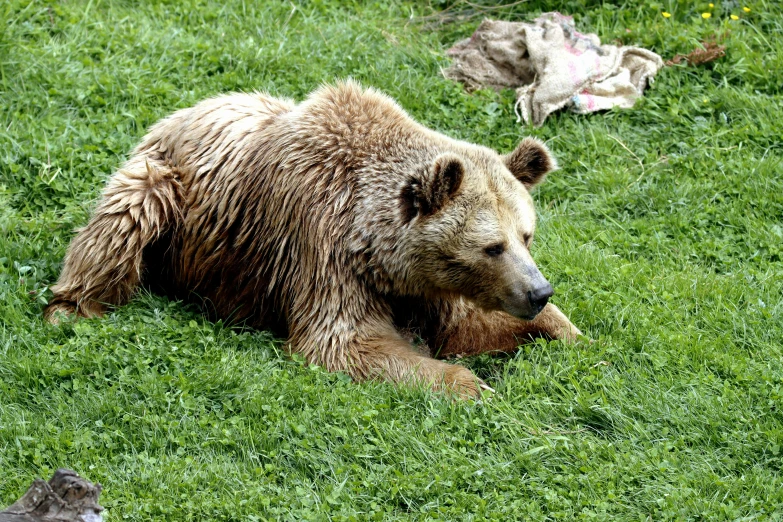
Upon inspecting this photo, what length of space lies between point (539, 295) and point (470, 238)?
0.55 m

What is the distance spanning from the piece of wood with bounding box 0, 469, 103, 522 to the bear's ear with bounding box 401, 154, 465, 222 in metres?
2.97

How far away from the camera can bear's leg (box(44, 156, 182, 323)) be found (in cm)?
683

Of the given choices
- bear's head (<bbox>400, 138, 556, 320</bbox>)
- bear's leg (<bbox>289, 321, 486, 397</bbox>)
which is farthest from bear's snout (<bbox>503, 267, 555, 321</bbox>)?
bear's leg (<bbox>289, 321, 486, 397</bbox>)

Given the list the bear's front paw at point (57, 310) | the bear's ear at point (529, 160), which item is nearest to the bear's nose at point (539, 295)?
the bear's ear at point (529, 160)

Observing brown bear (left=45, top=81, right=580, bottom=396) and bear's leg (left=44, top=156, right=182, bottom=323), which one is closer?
brown bear (left=45, top=81, right=580, bottom=396)

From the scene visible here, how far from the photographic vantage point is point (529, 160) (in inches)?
274

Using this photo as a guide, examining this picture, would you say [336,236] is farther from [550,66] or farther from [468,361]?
[550,66]

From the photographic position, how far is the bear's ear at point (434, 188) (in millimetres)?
6184

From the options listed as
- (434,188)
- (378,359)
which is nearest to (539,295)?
(434,188)

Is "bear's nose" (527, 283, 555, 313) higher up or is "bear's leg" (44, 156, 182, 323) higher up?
"bear's nose" (527, 283, 555, 313)

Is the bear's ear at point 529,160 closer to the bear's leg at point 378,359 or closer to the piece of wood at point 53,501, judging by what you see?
the bear's leg at point 378,359

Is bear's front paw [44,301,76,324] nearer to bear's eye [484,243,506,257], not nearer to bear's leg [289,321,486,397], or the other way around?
bear's leg [289,321,486,397]

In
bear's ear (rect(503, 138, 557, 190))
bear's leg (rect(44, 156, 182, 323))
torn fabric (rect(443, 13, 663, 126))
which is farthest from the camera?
torn fabric (rect(443, 13, 663, 126))

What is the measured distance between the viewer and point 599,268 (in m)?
7.35
